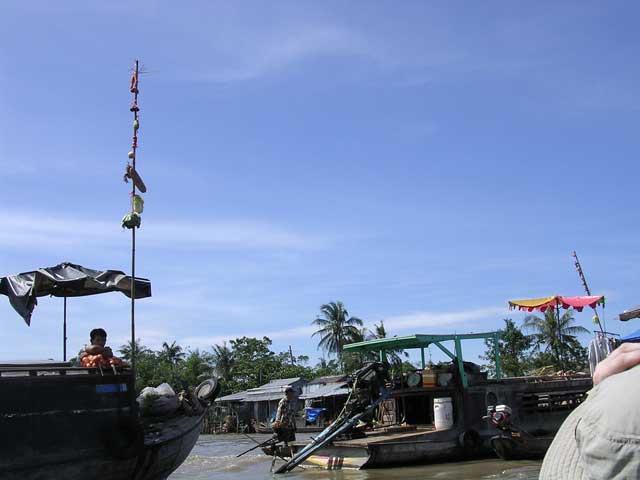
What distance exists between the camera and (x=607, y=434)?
1.28 metres

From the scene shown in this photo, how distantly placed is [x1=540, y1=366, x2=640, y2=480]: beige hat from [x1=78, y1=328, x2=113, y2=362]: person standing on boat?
859 centimetres

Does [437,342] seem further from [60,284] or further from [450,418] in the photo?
[60,284]

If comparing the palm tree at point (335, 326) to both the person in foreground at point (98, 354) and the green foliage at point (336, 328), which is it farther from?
the person in foreground at point (98, 354)

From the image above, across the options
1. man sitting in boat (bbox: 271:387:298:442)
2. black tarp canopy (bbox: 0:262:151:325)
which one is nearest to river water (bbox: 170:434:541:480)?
man sitting in boat (bbox: 271:387:298:442)

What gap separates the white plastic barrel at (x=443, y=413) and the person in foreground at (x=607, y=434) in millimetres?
13359

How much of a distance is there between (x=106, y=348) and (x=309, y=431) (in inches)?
680

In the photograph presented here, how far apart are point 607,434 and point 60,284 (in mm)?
9702

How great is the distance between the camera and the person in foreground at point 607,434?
49.5 inches

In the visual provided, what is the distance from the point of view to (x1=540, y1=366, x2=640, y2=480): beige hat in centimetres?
126

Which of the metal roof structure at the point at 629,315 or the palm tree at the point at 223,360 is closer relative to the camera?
the metal roof structure at the point at 629,315

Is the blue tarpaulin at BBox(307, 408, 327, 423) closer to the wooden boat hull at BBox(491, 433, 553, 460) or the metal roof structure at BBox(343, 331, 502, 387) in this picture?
the metal roof structure at BBox(343, 331, 502, 387)

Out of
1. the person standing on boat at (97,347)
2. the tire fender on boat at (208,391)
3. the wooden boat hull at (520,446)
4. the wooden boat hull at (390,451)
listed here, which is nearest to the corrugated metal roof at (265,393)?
the wooden boat hull at (390,451)

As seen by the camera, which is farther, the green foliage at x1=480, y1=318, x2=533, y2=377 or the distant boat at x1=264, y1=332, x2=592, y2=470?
the green foliage at x1=480, y1=318, x2=533, y2=377

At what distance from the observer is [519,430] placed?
13664mm
